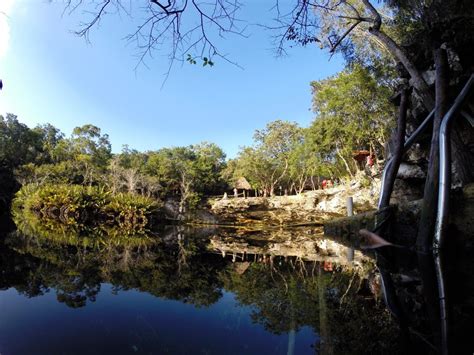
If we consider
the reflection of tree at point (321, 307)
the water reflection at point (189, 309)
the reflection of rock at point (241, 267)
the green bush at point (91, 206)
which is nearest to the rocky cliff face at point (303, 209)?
the green bush at point (91, 206)

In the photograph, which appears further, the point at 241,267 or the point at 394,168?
the point at 394,168

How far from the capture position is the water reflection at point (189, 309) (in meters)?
1.39

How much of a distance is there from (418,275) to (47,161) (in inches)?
1436

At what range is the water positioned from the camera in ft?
4.54

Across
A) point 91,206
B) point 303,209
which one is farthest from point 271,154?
point 91,206

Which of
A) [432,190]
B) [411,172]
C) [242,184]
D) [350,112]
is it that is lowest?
[432,190]

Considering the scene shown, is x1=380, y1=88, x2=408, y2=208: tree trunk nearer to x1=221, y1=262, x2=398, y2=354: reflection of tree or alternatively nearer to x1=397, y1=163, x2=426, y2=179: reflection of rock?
x1=397, y1=163, x2=426, y2=179: reflection of rock

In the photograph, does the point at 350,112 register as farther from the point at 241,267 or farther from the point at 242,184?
the point at 242,184

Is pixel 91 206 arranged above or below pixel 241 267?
above

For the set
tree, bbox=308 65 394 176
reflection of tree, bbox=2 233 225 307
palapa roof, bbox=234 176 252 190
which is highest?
tree, bbox=308 65 394 176

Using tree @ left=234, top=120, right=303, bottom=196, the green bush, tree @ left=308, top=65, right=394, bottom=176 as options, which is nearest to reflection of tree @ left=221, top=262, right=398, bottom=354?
the green bush

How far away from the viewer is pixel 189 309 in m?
1.92

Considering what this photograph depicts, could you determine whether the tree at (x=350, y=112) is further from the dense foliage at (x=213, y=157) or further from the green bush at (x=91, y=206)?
the green bush at (x=91, y=206)

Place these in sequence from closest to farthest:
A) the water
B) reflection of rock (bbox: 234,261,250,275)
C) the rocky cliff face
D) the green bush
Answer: the water, reflection of rock (bbox: 234,261,250,275), the rocky cliff face, the green bush
